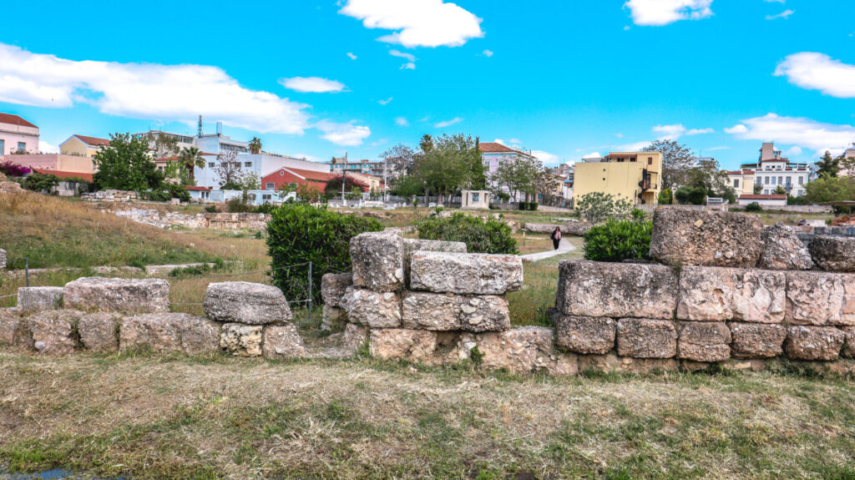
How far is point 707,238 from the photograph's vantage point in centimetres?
522

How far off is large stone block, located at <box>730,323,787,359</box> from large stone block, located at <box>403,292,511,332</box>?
7.66 feet

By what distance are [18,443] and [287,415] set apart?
1763 millimetres

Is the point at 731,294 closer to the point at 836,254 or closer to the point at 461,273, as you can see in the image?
the point at 836,254

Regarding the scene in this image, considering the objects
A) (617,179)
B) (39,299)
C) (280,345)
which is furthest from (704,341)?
(617,179)

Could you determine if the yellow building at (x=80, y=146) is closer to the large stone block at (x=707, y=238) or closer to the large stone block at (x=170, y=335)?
the large stone block at (x=170, y=335)

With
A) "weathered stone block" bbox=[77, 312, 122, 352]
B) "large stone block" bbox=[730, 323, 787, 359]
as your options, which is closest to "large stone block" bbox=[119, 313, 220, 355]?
"weathered stone block" bbox=[77, 312, 122, 352]

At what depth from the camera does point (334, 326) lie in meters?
6.22

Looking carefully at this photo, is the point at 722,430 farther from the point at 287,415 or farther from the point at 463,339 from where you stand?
the point at 287,415

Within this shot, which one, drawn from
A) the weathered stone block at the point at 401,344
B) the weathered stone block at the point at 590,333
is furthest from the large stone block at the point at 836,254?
the weathered stone block at the point at 401,344

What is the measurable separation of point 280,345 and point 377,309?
1086 millimetres

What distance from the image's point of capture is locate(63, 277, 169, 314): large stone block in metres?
5.63

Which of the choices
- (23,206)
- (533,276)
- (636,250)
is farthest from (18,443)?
(23,206)

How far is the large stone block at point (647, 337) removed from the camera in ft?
16.7

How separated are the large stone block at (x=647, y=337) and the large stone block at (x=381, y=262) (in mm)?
2330
